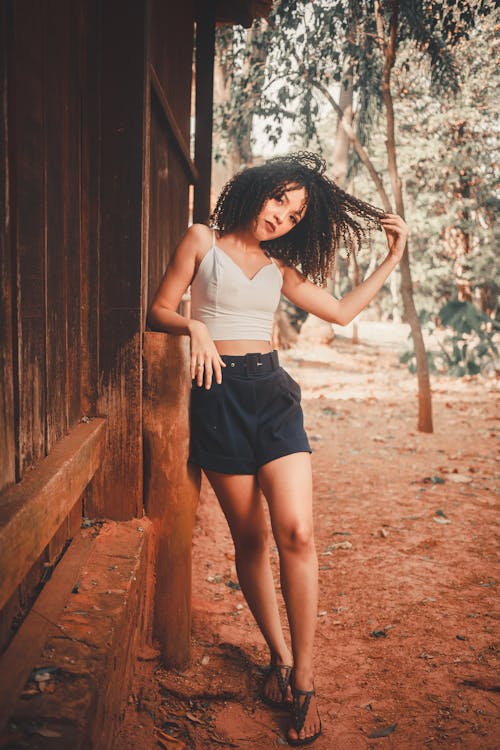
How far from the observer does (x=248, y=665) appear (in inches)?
115

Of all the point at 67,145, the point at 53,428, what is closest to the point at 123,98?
the point at 67,145

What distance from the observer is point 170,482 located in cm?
268

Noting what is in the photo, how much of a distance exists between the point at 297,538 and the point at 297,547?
0.13ft

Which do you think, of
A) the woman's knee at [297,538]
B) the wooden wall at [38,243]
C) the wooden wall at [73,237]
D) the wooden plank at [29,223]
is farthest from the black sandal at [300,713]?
the wooden plank at [29,223]

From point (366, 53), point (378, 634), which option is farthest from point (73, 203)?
point (366, 53)

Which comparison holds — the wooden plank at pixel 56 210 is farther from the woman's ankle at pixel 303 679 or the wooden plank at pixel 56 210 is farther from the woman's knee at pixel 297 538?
the woman's ankle at pixel 303 679

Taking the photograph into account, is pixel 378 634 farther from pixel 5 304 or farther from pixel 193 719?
pixel 5 304

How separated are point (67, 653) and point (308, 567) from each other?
1092 mm

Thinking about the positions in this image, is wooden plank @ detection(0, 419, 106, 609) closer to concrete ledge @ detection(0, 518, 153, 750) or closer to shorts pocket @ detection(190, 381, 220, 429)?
concrete ledge @ detection(0, 518, 153, 750)

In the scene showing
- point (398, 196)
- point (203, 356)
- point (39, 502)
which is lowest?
point (39, 502)

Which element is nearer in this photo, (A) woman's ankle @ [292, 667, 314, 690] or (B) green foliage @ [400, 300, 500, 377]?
(A) woman's ankle @ [292, 667, 314, 690]

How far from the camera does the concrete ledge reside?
1437mm

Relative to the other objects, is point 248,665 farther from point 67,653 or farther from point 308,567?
point 67,653

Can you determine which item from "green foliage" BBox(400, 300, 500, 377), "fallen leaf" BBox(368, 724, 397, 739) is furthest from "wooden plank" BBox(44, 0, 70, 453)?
"green foliage" BBox(400, 300, 500, 377)
